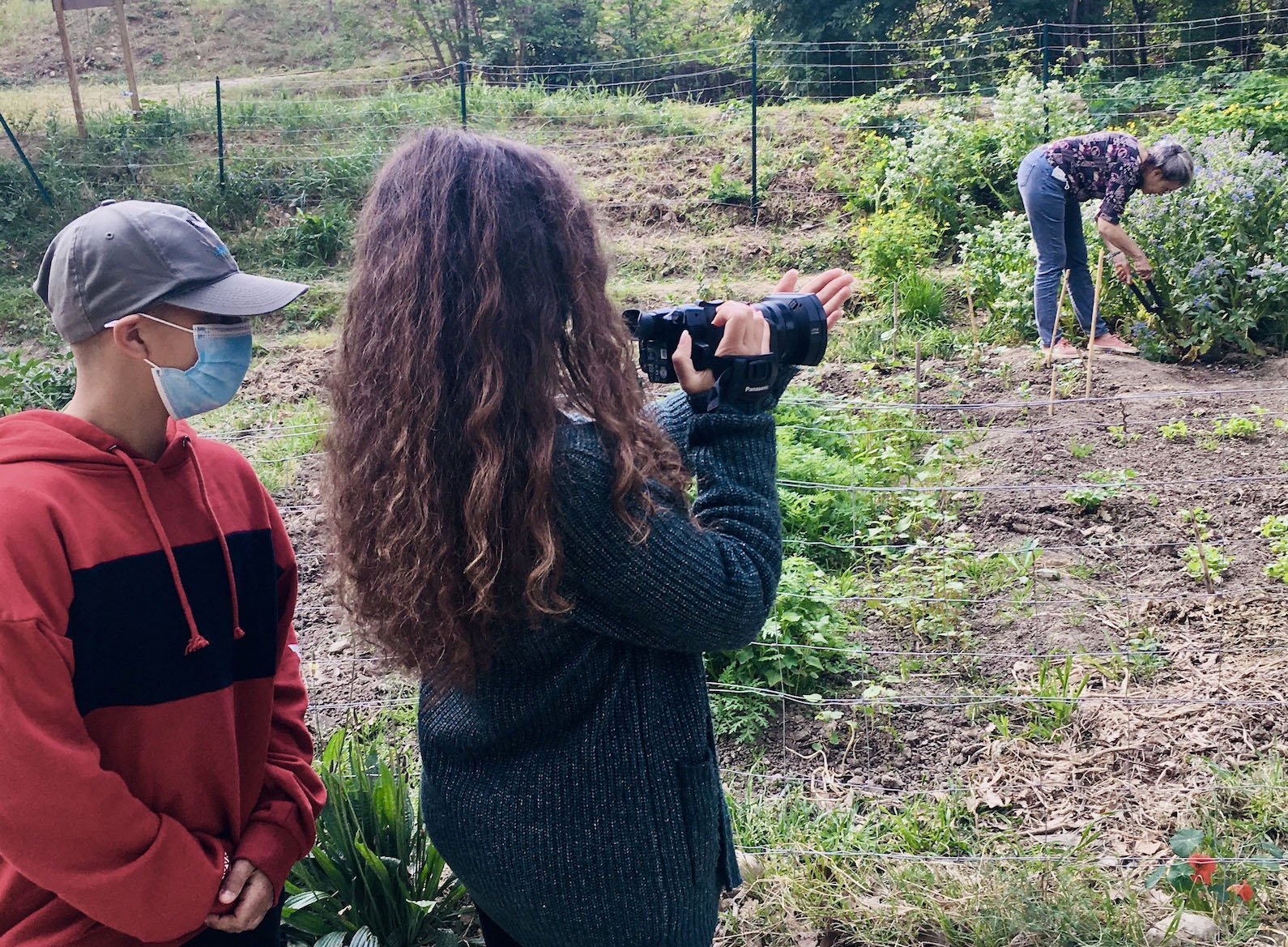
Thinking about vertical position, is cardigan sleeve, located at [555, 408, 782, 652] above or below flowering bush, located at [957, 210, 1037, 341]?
above

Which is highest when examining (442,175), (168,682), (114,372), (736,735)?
(442,175)

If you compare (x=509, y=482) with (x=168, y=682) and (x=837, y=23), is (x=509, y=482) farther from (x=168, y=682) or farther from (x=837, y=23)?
(x=837, y=23)

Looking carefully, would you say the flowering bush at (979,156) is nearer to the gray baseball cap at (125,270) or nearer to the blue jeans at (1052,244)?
the blue jeans at (1052,244)

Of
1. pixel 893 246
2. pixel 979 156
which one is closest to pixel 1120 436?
pixel 893 246

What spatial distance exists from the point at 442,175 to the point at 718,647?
72 cm

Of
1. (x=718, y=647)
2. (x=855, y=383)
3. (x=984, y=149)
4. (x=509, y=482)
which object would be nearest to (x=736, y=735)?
(x=718, y=647)

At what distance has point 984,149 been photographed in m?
10.4

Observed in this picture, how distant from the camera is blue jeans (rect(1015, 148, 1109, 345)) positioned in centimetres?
674

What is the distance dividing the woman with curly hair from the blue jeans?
5693mm

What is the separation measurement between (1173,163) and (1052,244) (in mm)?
814

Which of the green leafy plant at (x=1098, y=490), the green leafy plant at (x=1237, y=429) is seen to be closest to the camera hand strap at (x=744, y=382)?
the green leafy plant at (x=1098, y=490)

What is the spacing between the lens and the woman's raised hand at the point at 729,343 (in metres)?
1.49

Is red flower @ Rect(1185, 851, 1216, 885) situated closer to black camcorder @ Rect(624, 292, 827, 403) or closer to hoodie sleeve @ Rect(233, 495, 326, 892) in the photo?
black camcorder @ Rect(624, 292, 827, 403)

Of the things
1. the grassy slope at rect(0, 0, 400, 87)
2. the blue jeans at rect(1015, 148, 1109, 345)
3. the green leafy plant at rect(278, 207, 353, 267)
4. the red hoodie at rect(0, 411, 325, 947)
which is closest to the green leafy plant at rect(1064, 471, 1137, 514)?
the blue jeans at rect(1015, 148, 1109, 345)
